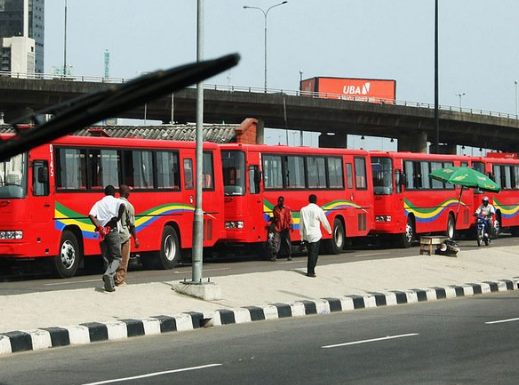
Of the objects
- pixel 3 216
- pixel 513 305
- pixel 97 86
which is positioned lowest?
pixel 513 305

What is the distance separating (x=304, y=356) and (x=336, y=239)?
22.1 metres

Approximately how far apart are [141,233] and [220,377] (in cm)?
1632

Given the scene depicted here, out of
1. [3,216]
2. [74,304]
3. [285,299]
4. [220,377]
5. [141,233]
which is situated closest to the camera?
[220,377]

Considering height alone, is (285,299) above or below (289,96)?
below

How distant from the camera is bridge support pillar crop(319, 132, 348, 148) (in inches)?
3900

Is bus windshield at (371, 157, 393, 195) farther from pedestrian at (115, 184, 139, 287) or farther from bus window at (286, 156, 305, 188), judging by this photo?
pedestrian at (115, 184, 139, 287)

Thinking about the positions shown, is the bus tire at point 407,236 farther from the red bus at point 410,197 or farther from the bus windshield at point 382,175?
the bus windshield at point 382,175

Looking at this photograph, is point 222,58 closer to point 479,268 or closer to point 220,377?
point 220,377

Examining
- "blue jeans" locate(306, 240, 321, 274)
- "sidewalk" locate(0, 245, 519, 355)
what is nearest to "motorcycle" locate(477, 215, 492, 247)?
"sidewalk" locate(0, 245, 519, 355)

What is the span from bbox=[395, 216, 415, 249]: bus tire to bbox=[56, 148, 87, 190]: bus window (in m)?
15.9

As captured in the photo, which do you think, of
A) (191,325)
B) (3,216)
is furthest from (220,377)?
(3,216)

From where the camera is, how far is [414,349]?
11.9 meters

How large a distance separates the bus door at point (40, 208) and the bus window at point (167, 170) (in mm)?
4160

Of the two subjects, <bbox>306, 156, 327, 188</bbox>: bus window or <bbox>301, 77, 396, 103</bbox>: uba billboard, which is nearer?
<bbox>306, 156, 327, 188</bbox>: bus window
